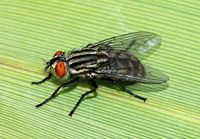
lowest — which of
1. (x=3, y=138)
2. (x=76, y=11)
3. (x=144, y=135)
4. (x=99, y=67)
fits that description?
(x=3, y=138)

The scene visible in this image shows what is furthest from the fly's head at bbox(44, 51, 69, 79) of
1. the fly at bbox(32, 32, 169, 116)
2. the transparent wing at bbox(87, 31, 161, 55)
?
the transparent wing at bbox(87, 31, 161, 55)

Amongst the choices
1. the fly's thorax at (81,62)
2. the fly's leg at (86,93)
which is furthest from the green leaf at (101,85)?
the fly's thorax at (81,62)

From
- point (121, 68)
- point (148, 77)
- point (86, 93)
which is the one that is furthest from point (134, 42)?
point (86, 93)

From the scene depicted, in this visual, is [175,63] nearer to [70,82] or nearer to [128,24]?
[128,24]

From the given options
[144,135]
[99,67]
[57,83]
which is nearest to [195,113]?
[144,135]

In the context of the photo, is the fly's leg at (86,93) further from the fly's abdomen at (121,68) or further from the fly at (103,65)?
the fly's abdomen at (121,68)

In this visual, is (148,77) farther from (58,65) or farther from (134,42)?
(58,65)
